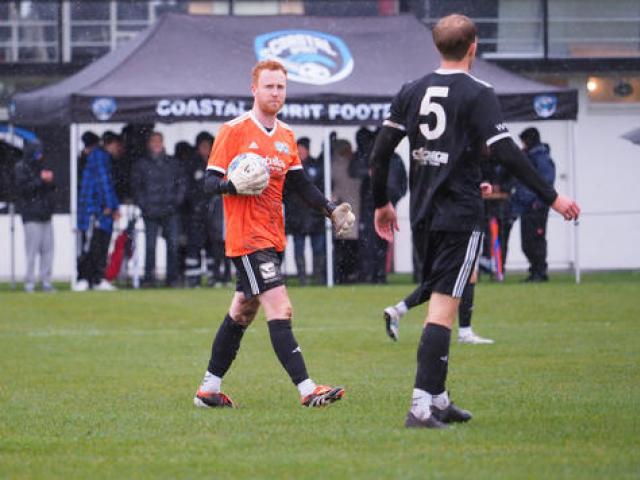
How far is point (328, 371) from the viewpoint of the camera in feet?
37.6

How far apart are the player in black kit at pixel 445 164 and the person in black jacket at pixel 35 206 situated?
50.8 ft

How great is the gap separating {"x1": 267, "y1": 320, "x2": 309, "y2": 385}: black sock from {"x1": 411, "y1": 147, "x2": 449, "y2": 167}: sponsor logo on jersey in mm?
1564

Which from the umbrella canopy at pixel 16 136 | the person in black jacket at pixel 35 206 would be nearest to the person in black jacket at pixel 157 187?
the person in black jacket at pixel 35 206

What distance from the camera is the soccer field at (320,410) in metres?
6.74

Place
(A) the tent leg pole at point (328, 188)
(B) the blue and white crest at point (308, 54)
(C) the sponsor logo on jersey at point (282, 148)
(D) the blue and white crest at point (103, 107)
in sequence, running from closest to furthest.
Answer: (C) the sponsor logo on jersey at point (282, 148), (D) the blue and white crest at point (103, 107), (A) the tent leg pole at point (328, 188), (B) the blue and white crest at point (308, 54)

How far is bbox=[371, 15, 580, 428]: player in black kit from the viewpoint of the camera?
7.54 metres

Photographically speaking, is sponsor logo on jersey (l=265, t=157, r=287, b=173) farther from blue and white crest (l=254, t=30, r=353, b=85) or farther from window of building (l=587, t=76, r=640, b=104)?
window of building (l=587, t=76, r=640, b=104)

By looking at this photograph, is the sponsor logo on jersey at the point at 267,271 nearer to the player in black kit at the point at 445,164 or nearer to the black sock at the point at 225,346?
the black sock at the point at 225,346

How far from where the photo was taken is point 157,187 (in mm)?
22562

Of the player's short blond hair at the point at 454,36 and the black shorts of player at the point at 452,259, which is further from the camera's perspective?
the black shorts of player at the point at 452,259

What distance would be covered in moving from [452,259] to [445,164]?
0.48 m

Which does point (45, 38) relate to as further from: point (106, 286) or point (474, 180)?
point (474, 180)

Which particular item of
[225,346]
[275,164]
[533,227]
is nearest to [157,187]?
[533,227]

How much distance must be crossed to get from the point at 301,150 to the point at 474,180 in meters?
15.5
